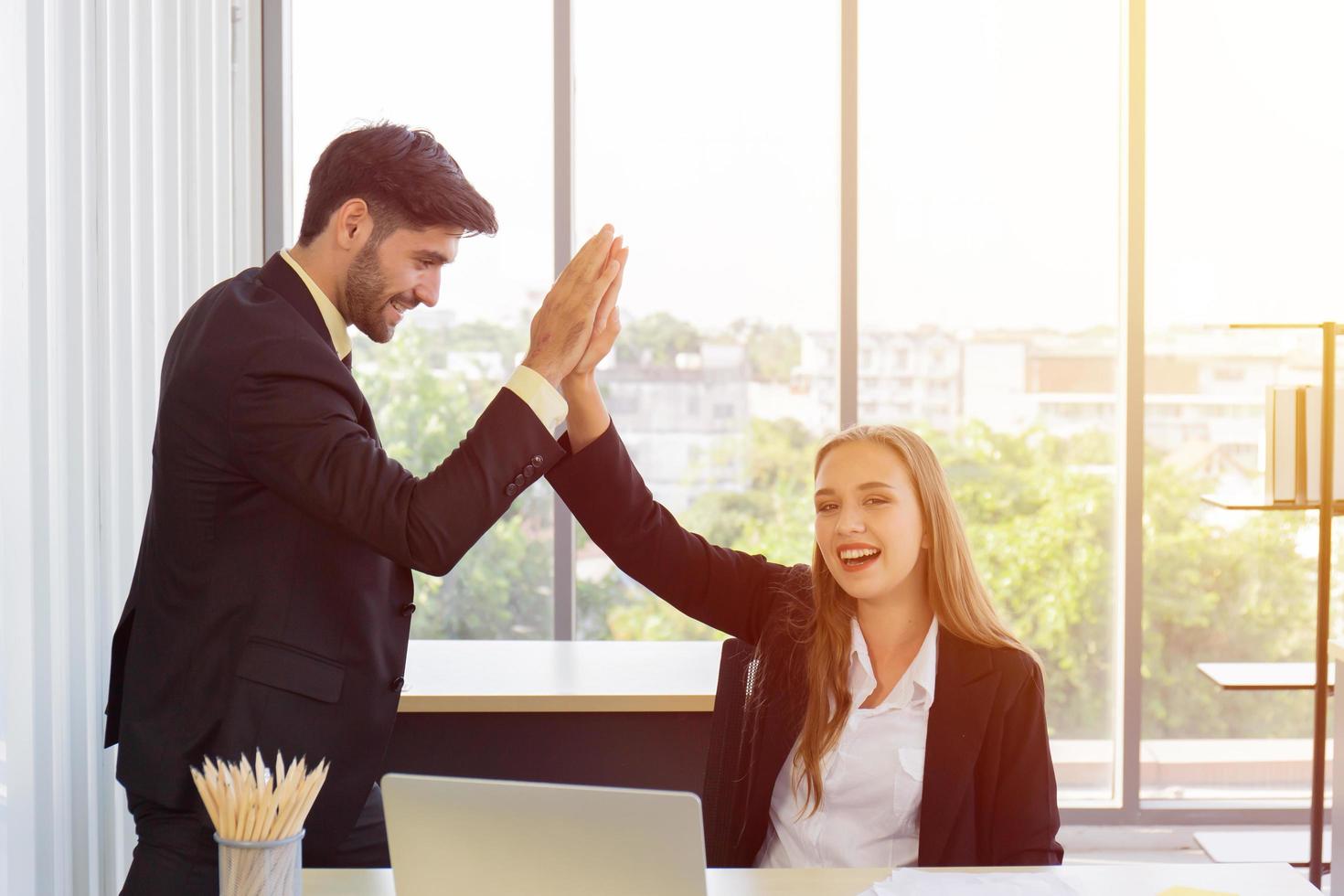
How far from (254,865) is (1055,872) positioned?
913 mm

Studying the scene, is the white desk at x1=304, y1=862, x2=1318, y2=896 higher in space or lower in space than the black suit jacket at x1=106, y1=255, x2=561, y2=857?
lower

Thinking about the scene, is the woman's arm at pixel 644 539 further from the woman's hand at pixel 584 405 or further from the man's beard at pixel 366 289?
the man's beard at pixel 366 289

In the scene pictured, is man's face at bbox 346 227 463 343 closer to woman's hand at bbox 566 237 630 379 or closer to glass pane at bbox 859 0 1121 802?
woman's hand at bbox 566 237 630 379

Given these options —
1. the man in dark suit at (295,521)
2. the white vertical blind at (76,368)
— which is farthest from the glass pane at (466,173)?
the man in dark suit at (295,521)

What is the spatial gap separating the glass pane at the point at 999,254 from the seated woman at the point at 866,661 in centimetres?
189

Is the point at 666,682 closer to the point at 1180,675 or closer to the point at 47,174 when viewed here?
the point at 47,174

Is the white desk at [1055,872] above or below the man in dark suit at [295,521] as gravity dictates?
below

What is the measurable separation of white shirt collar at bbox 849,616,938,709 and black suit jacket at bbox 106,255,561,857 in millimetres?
595

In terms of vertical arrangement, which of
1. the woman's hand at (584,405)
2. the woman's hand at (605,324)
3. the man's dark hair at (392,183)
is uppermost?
the man's dark hair at (392,183)

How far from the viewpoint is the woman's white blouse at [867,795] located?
176 cm

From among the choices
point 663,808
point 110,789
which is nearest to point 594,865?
point 663,808

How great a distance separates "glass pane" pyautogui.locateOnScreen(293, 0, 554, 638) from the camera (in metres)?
3.76

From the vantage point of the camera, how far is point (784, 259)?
3838 millimetres

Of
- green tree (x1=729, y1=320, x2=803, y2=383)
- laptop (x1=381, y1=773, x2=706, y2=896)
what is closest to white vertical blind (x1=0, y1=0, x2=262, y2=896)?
laptop (x1=381, y1=773, x2=706, y2=896)
